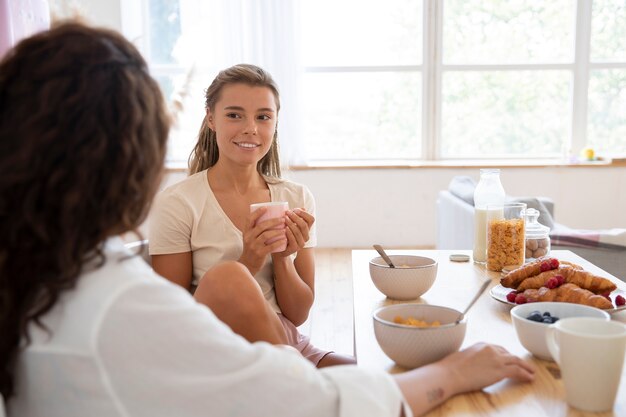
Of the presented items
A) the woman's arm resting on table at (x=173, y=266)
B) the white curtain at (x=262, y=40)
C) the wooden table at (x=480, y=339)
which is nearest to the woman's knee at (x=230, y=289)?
the wooden table at (x=480, y=339)

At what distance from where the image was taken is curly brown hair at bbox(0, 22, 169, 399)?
731mm

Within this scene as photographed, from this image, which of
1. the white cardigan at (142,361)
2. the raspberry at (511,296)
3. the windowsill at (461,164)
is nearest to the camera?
the white cardigan at (142,361)

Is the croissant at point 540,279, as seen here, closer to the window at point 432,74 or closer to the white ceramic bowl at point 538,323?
the white ceramic bowl at point 538,323

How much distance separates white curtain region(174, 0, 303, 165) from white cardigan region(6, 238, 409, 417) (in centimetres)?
447

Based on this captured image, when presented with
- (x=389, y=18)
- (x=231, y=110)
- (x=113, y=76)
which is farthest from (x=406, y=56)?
(x=113, y=76)

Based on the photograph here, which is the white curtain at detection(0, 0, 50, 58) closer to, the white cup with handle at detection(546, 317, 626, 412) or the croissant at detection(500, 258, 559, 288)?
the croissant at detection(500, 258, 559, 288)

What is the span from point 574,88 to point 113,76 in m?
5.25

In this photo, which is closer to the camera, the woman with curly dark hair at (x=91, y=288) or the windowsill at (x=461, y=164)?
the woman with curly dark hair at (x=91, y=288)

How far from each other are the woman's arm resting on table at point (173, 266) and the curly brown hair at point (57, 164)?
38.0 inches

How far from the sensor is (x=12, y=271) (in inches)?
29.4

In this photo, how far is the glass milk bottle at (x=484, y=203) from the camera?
182 cm

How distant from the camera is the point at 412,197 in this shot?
211 inches

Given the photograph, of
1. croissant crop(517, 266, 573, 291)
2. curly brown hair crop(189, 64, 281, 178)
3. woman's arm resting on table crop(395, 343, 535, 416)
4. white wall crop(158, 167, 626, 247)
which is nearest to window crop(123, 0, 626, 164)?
white wall crop(158, 167, 626, 247)

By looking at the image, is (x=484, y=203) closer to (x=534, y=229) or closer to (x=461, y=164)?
(x=534, y=229)
